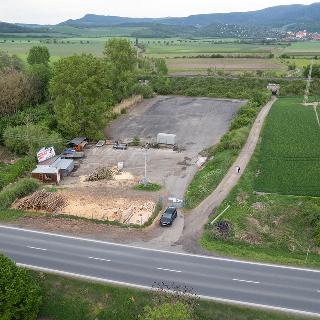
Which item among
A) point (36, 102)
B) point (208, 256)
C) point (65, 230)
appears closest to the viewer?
point (208, 256)

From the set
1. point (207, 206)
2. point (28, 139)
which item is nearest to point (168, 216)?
point (207, 206)

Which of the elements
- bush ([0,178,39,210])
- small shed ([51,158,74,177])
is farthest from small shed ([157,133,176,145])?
bush ([0,178,39,210])

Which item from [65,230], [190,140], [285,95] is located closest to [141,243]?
[65,230]

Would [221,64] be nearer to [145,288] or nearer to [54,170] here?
[54,170]

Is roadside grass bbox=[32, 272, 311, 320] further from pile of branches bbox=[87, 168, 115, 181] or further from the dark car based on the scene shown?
pile of branches bbox=[87, 168, 115, 181]

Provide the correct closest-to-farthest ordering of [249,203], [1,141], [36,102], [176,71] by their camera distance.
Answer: [249,203]
[1,141]
[36,102]
[176,71]

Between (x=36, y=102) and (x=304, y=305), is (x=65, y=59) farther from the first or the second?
(x=304, y=305)
